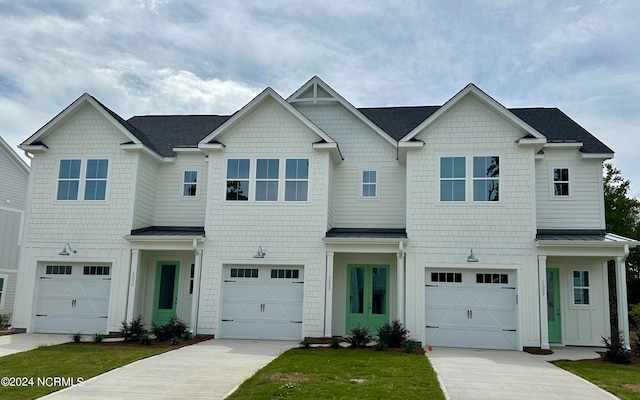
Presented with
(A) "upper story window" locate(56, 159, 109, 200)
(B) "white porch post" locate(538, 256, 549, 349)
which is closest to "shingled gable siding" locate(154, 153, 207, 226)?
(A) "upper story window" locate(56, 159, 109, 200)

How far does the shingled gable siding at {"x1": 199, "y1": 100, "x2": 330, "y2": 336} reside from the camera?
679 inches

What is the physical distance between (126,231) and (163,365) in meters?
7.50

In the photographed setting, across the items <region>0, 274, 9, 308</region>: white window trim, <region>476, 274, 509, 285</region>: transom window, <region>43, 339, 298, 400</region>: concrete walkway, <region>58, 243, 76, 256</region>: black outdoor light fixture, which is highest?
<region>58, 243, 76, 256</region>: black outdoor light fixture

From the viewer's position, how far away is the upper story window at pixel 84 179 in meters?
18.6

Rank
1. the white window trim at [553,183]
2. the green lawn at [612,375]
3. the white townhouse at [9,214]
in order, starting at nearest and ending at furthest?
the green lawn at [612,375] < the white window trim at [553,183] < the white townhouse at [9,214]

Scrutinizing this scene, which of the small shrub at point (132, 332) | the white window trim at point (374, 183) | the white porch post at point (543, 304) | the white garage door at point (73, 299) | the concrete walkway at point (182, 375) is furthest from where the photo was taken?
the white window trim at point (374, 183)

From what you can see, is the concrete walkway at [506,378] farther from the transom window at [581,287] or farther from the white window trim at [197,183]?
the white window trim at [197,183]

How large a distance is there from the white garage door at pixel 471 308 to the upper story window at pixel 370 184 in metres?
3.72

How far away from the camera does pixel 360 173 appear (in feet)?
63.0

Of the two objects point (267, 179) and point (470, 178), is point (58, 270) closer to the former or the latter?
point (267, 179)

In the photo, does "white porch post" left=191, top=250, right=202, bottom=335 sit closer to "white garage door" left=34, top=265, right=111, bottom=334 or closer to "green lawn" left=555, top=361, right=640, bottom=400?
"white garage door" left=34, top=265, right=111, bottom=334

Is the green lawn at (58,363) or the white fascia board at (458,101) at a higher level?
the white fascia board at (458,101)

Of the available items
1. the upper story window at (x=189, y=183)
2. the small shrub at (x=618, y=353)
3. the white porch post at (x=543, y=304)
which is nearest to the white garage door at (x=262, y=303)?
the upper story window at (x=189, y=183)

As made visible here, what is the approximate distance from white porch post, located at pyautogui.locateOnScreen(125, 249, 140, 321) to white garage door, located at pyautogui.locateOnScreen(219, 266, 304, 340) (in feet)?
10.0
